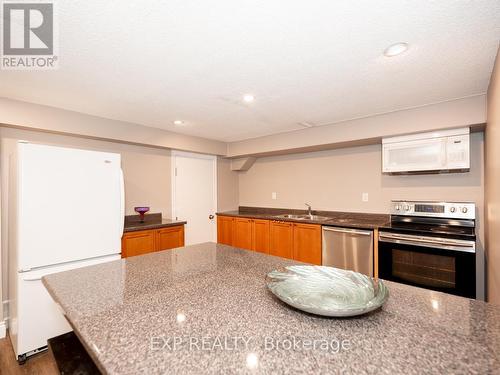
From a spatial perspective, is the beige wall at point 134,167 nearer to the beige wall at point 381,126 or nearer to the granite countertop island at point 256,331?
the beige wall at point 381,126

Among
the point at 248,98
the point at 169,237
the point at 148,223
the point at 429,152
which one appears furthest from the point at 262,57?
the point at 148,223

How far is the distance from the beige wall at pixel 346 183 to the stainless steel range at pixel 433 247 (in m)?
0.22

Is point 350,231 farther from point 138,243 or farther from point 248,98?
point 138,243

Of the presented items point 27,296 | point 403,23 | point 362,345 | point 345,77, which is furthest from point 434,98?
point 27,296

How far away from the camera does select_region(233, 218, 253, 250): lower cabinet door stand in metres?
4.21

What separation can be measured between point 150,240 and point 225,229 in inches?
65.2

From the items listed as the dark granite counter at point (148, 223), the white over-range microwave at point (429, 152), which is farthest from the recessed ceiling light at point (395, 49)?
the dark granite counter at point (148, 223)

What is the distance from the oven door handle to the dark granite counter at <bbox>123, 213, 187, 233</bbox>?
252 cm

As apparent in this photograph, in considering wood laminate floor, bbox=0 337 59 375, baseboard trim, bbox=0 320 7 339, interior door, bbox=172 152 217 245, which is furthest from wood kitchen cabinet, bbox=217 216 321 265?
baseboard trim, bbox=0 320 7 339

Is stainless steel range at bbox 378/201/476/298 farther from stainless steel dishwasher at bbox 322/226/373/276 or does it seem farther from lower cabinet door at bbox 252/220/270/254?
lower cabinet door at bbox 252/220/270/254

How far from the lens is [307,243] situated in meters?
3.48

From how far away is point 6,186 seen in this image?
2.59 metres

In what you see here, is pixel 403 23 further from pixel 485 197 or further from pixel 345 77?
pixel 485 197

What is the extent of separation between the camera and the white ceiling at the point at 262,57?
1297 mm
